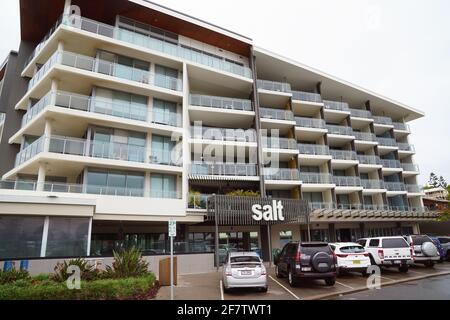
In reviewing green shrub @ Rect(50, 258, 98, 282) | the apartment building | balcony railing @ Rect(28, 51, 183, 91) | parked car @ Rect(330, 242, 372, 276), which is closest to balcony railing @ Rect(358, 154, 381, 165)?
the apartment building

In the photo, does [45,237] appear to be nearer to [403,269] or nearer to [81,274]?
[81,274]

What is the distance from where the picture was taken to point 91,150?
19062 millimetres

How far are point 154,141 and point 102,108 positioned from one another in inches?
173

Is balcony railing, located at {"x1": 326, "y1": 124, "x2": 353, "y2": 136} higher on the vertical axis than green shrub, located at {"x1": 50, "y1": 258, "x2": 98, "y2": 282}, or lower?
higher

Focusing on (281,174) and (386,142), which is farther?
(386,142)

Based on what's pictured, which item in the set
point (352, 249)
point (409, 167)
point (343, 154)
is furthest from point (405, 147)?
point (352, 249)

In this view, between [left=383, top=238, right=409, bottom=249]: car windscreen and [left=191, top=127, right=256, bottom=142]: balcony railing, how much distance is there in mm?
13770

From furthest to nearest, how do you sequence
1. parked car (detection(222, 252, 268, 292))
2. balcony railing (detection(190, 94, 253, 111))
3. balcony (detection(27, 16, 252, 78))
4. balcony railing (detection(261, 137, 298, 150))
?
balcony railing (detection(261, 137, 298, 150)) < balcony railing (detection(190, 94, 253, 111)) < balcony (detection(27, 16, 252, 78)) < parked car (detection(222, 252, 268, 292))

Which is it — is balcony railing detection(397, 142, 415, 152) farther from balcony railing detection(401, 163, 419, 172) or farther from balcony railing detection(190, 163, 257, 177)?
balcony railing detection(190, 163, 257, 177)

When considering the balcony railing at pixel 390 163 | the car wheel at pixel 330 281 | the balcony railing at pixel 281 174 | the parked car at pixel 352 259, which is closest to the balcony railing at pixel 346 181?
the balcony railing at pixel 281 174

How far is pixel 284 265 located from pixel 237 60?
2131 centimetres

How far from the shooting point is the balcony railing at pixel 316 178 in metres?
28.8

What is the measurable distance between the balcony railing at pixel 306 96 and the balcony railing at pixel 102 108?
47.0 feet

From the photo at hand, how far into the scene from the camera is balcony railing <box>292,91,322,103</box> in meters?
31.0
